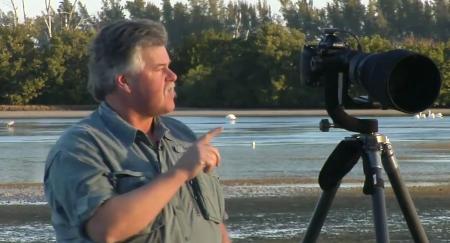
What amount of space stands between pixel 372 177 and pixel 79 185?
1369mm

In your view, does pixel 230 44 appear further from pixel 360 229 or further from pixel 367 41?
pixel 360 229

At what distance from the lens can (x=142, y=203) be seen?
2.96 m

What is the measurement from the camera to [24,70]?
55.9 metres

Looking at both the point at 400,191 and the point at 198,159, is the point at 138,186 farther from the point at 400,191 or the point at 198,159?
the point at 400,191

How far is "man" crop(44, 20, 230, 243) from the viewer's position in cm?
300

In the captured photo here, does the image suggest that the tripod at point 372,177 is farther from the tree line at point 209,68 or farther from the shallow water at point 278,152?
the tree line at point 209,68

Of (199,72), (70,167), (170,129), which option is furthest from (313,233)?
(199,72)

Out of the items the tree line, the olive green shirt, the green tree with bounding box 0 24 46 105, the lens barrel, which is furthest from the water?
the green tree with bounding box 0 24 46 105

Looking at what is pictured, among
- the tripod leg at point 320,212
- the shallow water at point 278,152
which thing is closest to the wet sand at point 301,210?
the shallow water at point 278,152

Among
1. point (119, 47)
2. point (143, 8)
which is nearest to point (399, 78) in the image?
point (119, 47)

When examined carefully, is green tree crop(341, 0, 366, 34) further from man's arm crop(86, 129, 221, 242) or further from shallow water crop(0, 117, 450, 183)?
man's arm crop(86, 129, 221, 242)

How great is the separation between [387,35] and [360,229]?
96.2m

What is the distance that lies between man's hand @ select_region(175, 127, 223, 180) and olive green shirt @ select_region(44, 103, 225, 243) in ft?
0.55

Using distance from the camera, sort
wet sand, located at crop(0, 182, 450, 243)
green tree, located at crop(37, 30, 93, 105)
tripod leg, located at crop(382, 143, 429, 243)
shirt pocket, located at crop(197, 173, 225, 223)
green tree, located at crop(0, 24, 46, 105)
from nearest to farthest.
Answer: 1. shirt pocket, located at crop(197, 173, 225, 223)
2. tripod leg, located at crop(382, 143, 429, 243)
3. wet sand, located at crop(0, 182, 450, 243)
4. green tree, located at crop(0, 24, 46, 105)
5. green tree, located at crop(37, 30, 93, 105)
